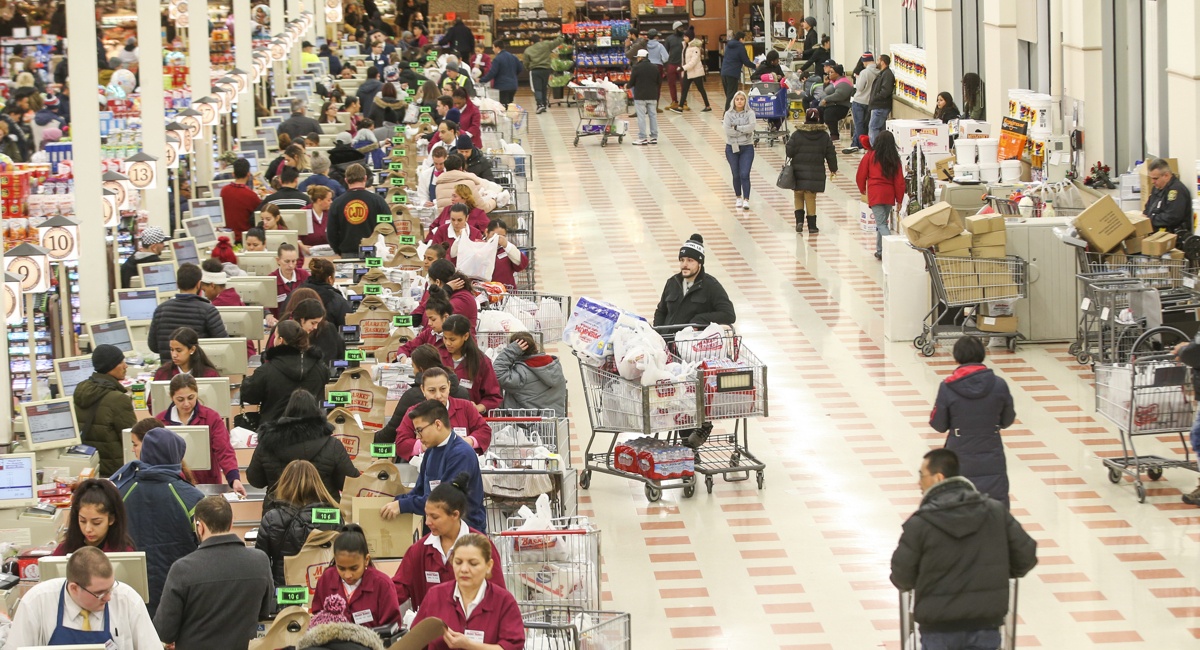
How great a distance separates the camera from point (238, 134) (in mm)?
22469

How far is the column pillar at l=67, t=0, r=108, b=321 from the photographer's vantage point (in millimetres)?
12805

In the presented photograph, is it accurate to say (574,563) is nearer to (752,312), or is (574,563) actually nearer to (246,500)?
(246,500)

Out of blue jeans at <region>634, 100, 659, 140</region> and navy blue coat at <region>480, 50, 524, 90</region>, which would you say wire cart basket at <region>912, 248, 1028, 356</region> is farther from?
navy blue coat at <region>480, 50, 524, 90</region>

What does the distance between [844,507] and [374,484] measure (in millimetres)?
3628

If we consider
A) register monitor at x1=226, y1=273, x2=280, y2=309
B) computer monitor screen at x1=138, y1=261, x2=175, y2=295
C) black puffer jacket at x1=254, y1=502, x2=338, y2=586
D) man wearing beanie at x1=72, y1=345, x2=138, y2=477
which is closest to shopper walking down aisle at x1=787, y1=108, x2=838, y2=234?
register monitor at x1=226, y1=273, x2=280, y2=309

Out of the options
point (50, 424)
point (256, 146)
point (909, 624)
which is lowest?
point (909, 624)

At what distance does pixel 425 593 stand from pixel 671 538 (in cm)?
353

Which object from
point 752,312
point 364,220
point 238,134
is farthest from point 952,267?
point 238,134

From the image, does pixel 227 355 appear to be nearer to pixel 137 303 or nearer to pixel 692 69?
pixel 137 303

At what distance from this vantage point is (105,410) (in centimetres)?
957

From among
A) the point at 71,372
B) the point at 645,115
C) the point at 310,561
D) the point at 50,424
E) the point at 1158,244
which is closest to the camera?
the point at 310,561

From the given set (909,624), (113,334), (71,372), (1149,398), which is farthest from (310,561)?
(1149,398)

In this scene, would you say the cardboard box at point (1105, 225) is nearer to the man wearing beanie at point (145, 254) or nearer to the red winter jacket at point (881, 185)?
the red winter jacket at point (881, 185)

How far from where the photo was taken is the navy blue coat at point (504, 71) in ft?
103
